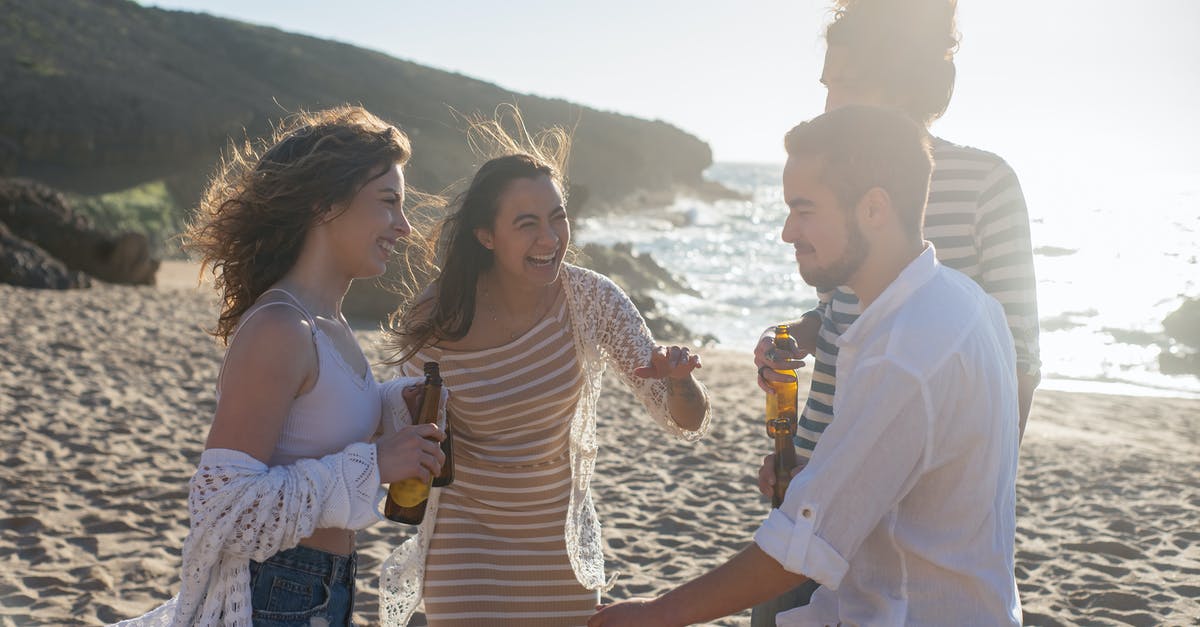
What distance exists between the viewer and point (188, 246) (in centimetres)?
293

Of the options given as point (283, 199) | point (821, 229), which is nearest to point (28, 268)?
point (283, 199)

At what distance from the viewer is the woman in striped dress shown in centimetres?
346

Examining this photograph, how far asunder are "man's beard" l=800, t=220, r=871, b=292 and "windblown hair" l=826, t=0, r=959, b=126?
1112 mm

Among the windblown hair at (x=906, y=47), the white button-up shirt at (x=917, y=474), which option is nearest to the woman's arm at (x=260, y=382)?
the white button-up shirt at (x=917, y=474)

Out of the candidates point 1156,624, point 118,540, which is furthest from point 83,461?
point 1156,624

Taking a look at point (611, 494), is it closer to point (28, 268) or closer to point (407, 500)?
point (407, 500)

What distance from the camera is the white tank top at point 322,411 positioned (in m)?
2.38

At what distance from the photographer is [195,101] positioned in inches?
1566

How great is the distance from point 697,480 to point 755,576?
6071mm

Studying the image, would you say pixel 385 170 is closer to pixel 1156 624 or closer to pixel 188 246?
pixel 188 246

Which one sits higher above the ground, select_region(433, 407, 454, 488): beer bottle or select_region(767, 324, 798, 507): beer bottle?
select_region(767, 324, 798, 507): beer bottle

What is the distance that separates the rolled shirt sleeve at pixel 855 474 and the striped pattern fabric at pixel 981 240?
111 cm

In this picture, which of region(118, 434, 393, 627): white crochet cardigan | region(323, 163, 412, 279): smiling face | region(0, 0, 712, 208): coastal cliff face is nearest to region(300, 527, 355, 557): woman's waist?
region(118, 434, 393, 627): white crochet cardigan

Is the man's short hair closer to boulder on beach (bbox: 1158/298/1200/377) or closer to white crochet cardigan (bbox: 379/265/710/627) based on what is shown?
white crochet cardigan (bbox: 379/265/710/627)
